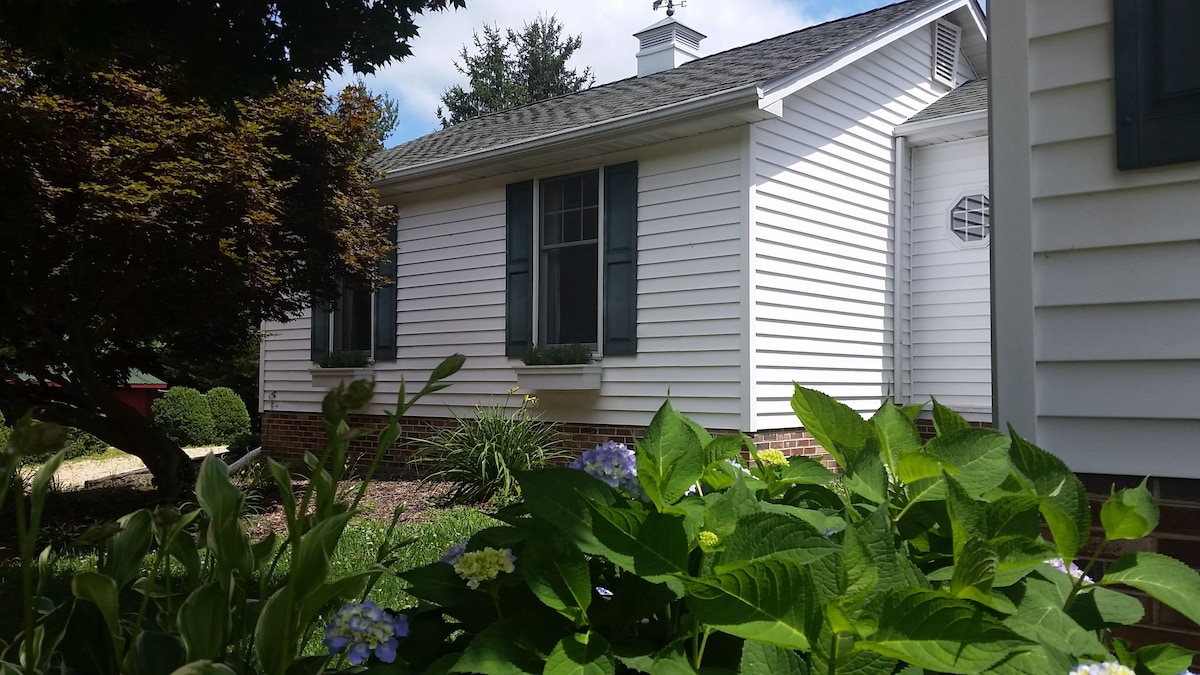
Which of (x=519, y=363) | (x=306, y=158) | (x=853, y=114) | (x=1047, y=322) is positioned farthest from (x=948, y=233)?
(x=1047, y=322)

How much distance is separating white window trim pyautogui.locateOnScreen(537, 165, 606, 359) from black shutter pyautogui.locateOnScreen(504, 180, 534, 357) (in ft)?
0.17

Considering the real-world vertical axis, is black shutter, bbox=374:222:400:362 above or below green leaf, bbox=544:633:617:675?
above

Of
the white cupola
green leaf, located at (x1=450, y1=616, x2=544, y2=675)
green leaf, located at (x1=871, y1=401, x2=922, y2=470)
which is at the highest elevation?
the white cupola

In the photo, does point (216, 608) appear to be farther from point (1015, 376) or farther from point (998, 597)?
point (1015, 376)

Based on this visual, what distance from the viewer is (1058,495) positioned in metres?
1.09

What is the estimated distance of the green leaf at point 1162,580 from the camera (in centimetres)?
102

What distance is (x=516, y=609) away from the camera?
1105 millimetres

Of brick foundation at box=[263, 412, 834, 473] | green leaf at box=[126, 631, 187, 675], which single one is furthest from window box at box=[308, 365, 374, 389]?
green leaf at box=[126, 631, 187, 675]

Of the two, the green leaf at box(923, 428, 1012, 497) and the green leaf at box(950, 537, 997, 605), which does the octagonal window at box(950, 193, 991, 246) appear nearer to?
the green leaf at box(923, 428, 1012, 497)

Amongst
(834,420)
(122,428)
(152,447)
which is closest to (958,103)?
(152,447)

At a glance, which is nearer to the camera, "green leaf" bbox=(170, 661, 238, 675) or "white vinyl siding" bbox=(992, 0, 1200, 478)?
"green leaf" bbox=(170, 661, 238, 675)

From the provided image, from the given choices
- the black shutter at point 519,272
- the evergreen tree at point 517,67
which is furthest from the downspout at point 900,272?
the evergreen tree at point 517,67

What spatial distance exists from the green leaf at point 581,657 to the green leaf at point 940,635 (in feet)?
0.87

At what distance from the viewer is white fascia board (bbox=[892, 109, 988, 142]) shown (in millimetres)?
8102
